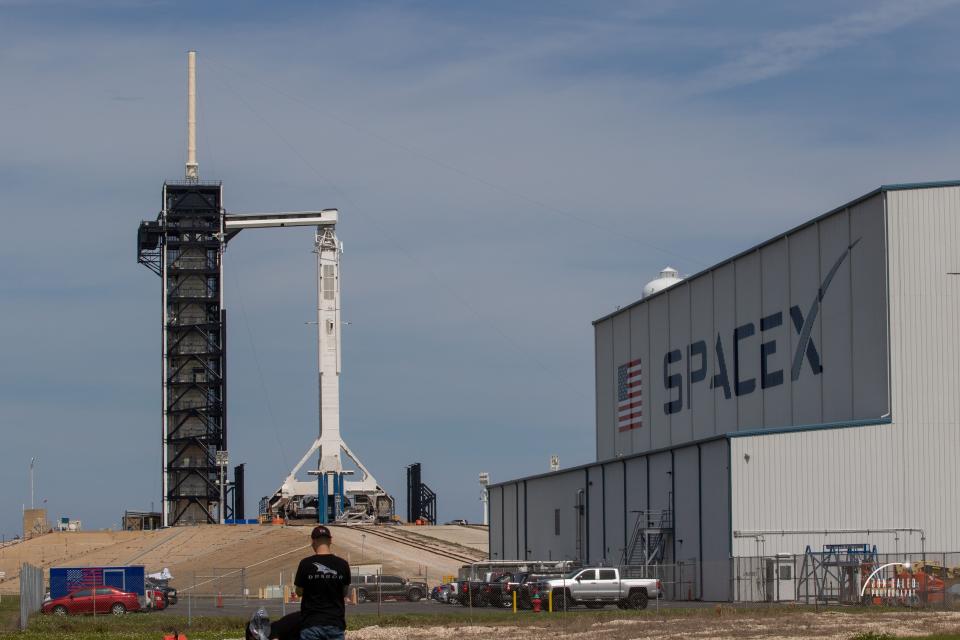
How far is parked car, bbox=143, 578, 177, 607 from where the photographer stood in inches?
2219

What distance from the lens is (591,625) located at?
123ft

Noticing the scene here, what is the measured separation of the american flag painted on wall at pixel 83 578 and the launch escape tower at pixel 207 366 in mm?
52597

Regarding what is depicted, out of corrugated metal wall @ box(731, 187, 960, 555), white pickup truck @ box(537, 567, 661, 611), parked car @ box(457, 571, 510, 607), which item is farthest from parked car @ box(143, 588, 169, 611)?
corrugated metal wall @ box(731, 187, 960, 555)

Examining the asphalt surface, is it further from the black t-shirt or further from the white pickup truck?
the black t-shirt

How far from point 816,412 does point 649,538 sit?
8.61 metres

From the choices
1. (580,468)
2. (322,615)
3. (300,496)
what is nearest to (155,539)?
(300,496)

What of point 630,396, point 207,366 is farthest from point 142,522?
point 630,396

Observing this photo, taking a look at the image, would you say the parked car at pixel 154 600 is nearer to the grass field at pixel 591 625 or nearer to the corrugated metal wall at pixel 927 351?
the grass field at pixel 591 625

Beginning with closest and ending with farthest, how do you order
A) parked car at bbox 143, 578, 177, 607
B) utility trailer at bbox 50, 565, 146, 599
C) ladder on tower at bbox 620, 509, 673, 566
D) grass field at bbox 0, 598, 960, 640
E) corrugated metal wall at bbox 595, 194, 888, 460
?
grass field at bbox 0, 598, 960, 640, parked car at bbox 143, 578, 177, 607, utility trailer at bbox 50, 565, 146, 599, corrugated metal wall at bbox 595, 194, 888, 460, ladder on tower at bbox 620, 509, 673, 566

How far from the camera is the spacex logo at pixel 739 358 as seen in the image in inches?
2416

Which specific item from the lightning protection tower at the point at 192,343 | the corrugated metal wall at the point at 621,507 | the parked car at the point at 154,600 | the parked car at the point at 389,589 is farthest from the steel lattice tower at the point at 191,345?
the parked car at the point at 154,600

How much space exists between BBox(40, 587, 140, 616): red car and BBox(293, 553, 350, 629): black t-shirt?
38806mm

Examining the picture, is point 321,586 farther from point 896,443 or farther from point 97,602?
point 896,443

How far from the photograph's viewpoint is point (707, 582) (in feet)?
180
